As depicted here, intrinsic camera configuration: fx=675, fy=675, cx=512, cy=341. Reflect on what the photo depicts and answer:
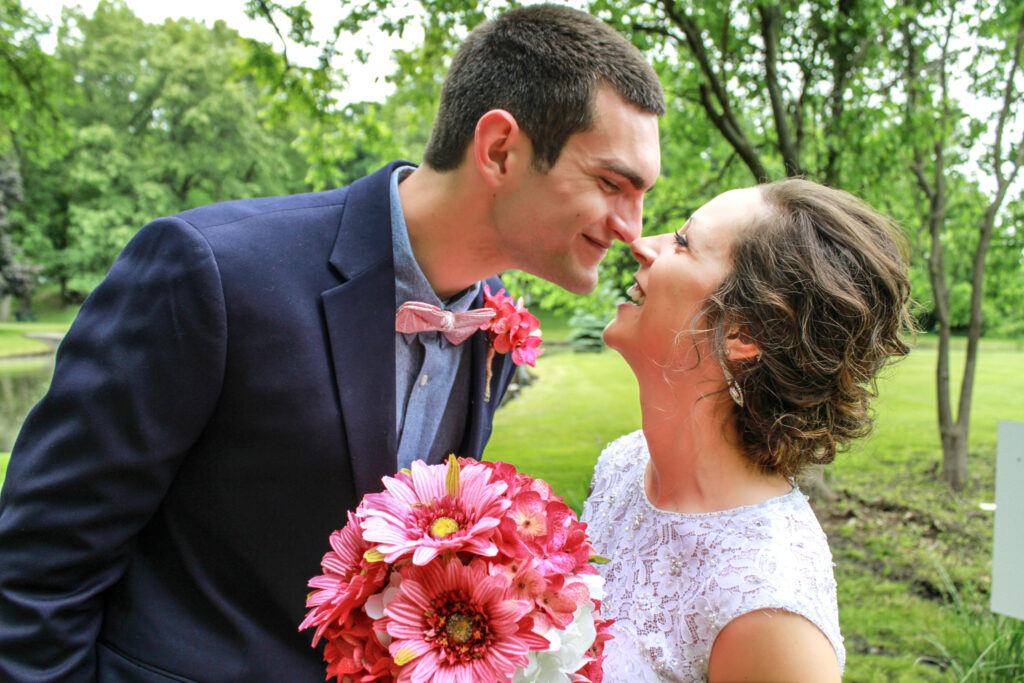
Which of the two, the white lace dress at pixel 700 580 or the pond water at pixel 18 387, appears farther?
the pond water at pixel 18 387

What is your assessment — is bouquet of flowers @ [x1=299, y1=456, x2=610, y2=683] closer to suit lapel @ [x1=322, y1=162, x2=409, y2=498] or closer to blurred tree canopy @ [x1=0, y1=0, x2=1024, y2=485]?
suit lapel @ [x1=322, y1=162, x2=409, y2=498]

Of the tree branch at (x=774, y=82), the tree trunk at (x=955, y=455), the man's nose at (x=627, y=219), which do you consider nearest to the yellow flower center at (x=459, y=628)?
the man's nose at (x=627, y=219)

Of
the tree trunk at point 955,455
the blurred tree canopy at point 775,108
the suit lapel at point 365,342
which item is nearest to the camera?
the suit lapel at point 365,342

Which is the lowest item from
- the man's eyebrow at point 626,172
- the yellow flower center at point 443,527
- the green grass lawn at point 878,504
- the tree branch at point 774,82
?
the green grass lawn at point 878,504

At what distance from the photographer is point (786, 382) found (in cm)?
175

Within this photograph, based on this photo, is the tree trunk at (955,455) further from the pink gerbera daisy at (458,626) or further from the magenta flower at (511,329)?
the pink gerbera daisy at (458,626)

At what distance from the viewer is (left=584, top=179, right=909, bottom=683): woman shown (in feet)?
5.30

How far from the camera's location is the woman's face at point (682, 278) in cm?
176

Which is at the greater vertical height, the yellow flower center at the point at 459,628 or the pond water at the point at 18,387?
the yellow flower center at the point at 459,628

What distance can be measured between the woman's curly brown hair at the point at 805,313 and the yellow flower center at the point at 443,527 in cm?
87

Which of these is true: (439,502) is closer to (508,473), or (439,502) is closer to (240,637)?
(508,473)

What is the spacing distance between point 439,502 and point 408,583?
0.17 m

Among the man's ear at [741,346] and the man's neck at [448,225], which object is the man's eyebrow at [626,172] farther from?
the man's ear at [741,346]

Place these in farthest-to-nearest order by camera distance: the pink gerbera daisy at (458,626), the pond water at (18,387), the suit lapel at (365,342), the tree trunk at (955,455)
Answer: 1. the pond water at (18,387)
2. the tree trunk at (955,455)
3. the suit lapel at (365,342)
4. the pink gerbera daisy at (458,626)
